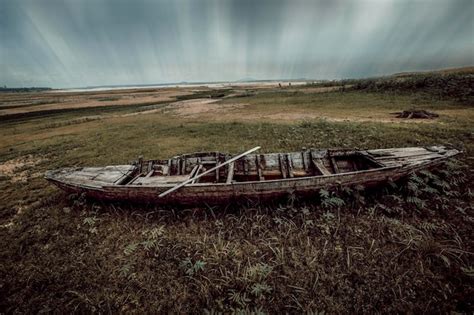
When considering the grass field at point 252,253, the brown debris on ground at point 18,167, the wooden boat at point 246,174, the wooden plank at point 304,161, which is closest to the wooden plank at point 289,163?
the wooden boat at point 246,174

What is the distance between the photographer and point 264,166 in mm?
7949

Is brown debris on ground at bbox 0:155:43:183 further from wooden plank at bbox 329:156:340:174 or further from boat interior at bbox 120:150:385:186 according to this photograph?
wooden plank at bbox 329:156:340:174

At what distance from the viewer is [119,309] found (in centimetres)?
433

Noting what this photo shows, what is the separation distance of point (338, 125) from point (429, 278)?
12.2m

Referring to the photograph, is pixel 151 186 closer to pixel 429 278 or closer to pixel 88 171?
pixel 88 171

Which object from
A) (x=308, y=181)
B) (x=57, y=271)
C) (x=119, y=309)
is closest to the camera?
(x=119, y=309)

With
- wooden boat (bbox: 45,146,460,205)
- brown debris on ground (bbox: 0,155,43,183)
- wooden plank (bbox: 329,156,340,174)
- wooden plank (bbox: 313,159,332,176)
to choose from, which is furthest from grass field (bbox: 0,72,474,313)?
brown debris on ground (bbox: 0,155,43,183)

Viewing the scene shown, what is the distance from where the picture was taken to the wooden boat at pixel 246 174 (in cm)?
618

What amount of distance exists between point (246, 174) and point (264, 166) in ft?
2.31

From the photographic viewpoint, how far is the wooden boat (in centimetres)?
618

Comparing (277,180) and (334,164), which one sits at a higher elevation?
(277,180)

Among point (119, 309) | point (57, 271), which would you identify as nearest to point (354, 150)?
point (119, 309)

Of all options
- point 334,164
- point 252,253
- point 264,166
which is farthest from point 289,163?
point 252,253

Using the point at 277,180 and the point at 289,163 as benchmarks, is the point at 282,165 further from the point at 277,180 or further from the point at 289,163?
the point at 277,180
